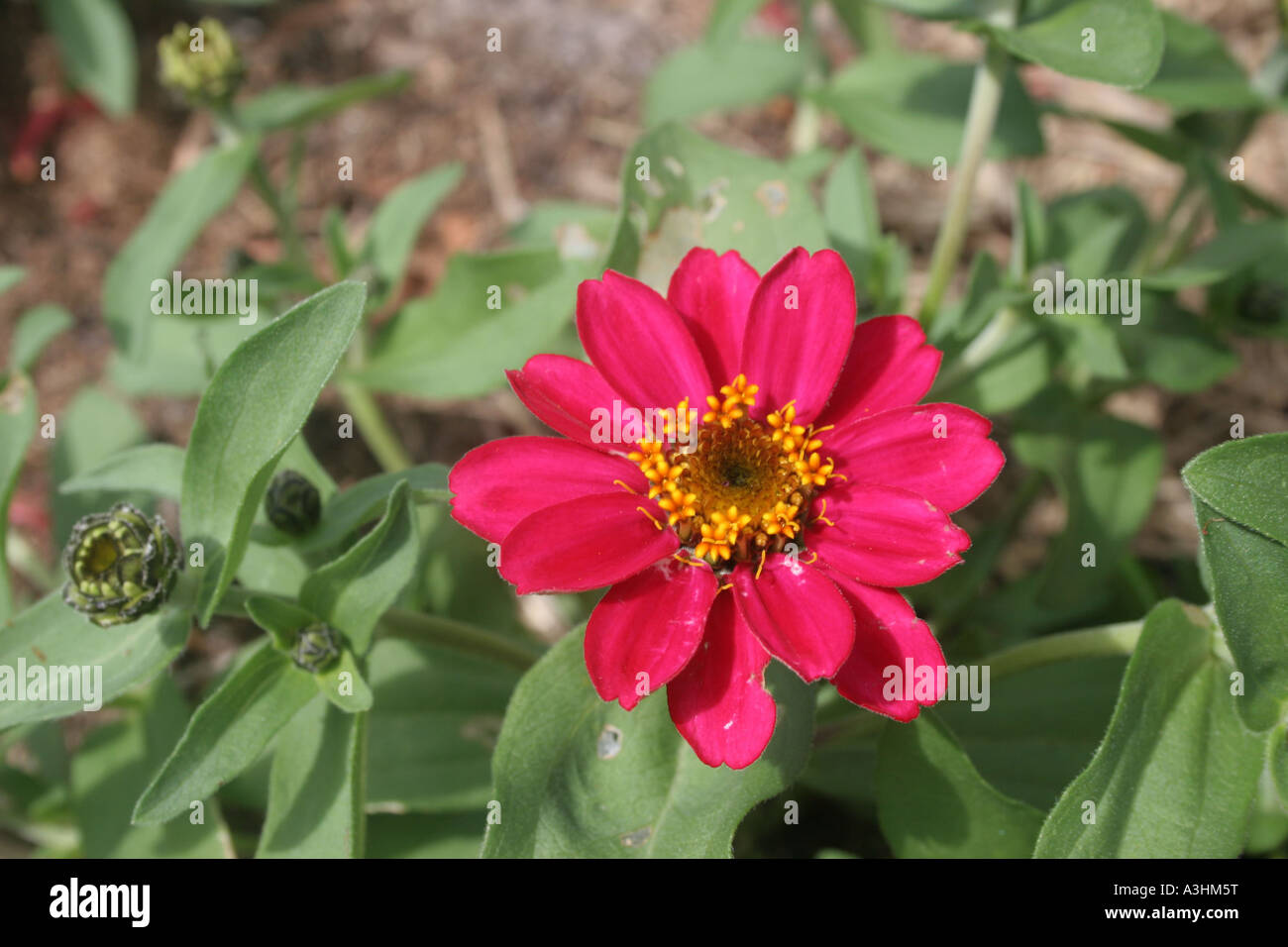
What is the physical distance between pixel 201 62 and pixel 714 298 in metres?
1.89

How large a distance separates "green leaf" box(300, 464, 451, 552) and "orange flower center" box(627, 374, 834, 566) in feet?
1.40

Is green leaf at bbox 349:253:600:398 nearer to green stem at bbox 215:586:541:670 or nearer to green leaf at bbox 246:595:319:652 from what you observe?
green stem at bbox 215:586:541:670

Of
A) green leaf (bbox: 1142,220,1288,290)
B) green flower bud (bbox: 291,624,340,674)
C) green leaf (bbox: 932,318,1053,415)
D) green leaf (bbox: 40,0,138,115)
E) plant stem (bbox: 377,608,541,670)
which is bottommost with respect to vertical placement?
plant stem (bbox: 377,608,541,670)

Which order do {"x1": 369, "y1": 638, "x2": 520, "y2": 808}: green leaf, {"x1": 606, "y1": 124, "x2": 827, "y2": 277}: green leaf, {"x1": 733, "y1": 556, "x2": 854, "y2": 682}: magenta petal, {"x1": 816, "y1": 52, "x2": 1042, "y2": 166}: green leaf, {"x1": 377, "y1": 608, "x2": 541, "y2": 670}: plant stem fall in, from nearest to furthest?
{"x1": 733, "y1": 556, "x2": 854, "y2": 682}: magenta petal → {"x1": 377, "y1": 608, "x2": 541, "y2": 670}: plant stem → {"x1": 606, "y1": 124, "x2": 827, "y2": 277}: green leaf → {"x1": 369, "y1": 638, "x2": 520, "y2": 808}: green leaf → {"x1": 816, "y1": 52, "x2": 1042, "y2": 166}: green leaf

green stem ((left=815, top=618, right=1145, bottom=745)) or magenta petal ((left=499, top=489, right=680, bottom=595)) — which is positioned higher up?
magenta petal ((left=499, top=489, right=680, bottom=595))

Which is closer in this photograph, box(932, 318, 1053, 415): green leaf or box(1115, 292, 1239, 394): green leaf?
A: box(932, 318, 1053, 415): green leaf

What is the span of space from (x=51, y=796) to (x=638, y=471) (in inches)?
80.8

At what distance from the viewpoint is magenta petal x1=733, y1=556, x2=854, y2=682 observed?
1617mm

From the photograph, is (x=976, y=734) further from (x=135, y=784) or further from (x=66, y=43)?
(x=66, y=43)

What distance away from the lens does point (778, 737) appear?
1.90 meters

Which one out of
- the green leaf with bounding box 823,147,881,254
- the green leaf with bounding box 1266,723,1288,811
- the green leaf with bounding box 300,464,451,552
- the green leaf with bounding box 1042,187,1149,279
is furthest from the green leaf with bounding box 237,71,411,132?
the green leaf with bounding box 1266,723,1288,811

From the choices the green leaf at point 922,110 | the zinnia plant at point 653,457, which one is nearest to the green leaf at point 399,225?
the zinnia plant at point 653,457

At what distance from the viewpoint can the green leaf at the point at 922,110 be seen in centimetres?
298
